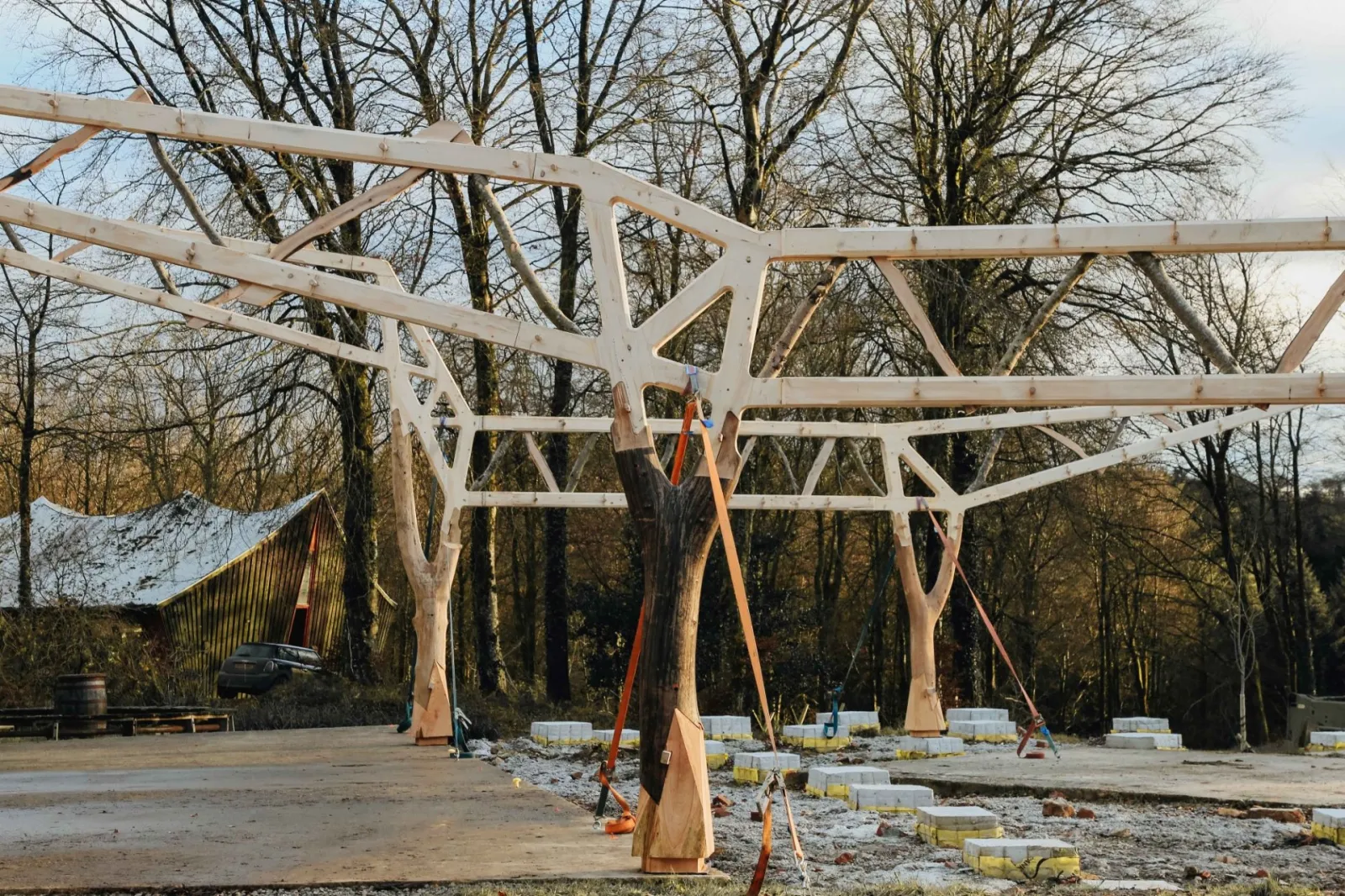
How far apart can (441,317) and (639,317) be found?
1713 cm

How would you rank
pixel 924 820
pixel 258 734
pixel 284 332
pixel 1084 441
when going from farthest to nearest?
1. pixel 1084 441
2. pixel 258 734
3. pixel 284 332
4. pixel 924 820

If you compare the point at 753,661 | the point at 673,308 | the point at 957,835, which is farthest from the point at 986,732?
the point at 753,661

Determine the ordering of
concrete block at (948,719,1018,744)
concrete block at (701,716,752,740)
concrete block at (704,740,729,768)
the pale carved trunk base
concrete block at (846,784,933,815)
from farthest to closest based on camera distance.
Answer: concrete block at (948,719,1018,744)
concrete block at (701,716,752,740)
concrete block at (704,740,729,768)
concrete block at (846,784,933,815)
the pale carved trunk base

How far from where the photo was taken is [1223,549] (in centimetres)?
2673

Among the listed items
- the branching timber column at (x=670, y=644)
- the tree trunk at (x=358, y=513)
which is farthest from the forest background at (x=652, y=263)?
the branching timber column at (x=670, y=644)

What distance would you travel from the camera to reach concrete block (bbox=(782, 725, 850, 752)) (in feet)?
54.3

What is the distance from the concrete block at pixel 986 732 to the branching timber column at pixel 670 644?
36.3 ft

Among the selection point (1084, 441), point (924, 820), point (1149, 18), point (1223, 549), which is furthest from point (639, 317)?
point (924, 820)

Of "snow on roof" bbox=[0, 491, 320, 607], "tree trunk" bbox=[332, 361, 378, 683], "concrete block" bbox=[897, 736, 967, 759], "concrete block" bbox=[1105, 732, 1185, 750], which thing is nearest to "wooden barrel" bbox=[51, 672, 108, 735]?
"snow on roof" bbox=[0, 491, 320, 607]

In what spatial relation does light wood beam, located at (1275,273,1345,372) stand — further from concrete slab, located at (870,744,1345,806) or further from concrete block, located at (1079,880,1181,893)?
concrete slab, located at (870,744,1345,806)

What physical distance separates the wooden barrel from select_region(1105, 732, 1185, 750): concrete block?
12429 mm

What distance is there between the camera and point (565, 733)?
1645 cm

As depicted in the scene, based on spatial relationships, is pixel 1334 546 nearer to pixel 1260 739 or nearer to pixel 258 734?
pixel 1260 739

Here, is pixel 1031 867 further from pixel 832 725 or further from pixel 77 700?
pixel 77 700
